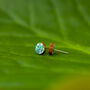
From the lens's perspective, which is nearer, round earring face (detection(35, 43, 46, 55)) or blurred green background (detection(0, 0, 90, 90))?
blurred green background (detection(0, 0, 90, 90))

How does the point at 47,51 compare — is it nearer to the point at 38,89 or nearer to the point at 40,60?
the point at 40,60

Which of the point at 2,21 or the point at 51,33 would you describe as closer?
the point at 51,33

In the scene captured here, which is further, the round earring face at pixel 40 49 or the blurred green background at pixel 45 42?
the round earring face at pixel 40 49

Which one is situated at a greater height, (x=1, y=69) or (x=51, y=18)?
(x=51, y=18)

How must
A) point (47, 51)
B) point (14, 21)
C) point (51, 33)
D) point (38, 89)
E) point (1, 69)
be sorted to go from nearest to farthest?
point (38, 89) < point (1, 69) < point (47, 51) < point (51, 33) < point (14, 21)

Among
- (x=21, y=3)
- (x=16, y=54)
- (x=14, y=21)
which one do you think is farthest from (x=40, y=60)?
(x=21, y=3)

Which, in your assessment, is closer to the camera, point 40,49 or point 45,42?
point 40,49

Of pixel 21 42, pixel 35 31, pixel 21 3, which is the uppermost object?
pixel 21 3

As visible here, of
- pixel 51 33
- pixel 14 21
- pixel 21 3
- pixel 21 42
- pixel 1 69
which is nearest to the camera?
pixel 1 69
